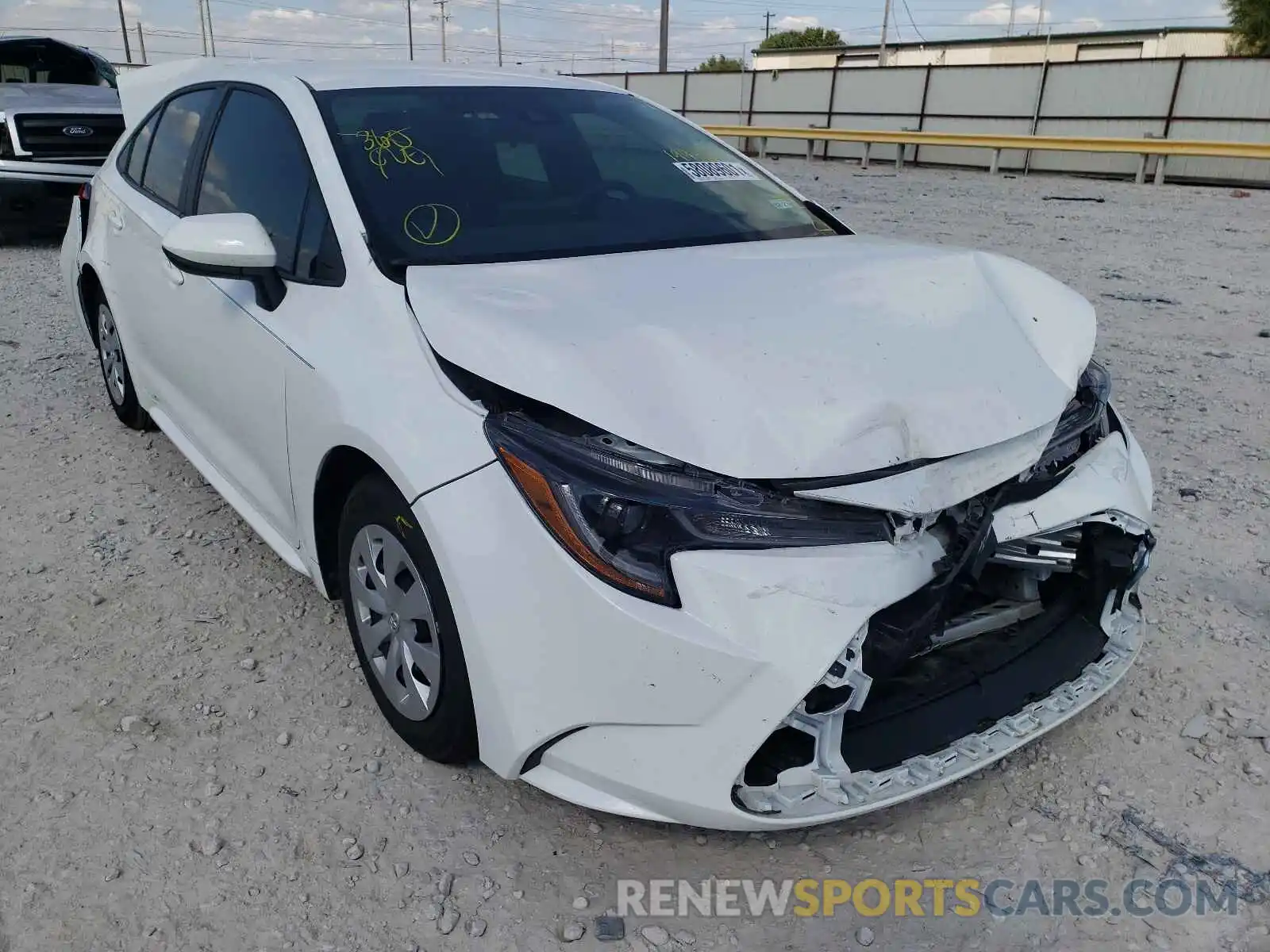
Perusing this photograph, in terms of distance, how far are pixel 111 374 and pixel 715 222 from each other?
9.51 feet

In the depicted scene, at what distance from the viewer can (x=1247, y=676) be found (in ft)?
8.75

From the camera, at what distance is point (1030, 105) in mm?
20766

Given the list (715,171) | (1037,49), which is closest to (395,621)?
(715,171)

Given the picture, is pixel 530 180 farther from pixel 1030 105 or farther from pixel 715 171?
pixel 1030 105

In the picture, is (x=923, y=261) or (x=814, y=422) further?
(x=923, y=261)

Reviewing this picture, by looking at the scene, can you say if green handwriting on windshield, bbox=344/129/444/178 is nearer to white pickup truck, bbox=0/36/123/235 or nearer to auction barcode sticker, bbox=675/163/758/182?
auction barcode sticker, bbox=675/163/758/182

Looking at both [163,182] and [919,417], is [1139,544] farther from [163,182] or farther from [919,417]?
[163,182]

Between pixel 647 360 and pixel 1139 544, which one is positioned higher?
pixel 647 360

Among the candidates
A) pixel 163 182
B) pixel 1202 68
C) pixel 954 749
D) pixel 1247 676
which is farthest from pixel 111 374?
pixel 1202 68

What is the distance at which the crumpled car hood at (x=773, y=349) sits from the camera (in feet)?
5.96

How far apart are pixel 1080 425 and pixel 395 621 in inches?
66.3

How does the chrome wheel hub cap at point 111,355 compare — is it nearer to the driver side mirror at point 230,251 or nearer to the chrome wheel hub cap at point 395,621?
the driver side mirror at point 230,251

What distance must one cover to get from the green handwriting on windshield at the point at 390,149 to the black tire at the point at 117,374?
6.18 feet

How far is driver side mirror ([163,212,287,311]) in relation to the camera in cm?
239
